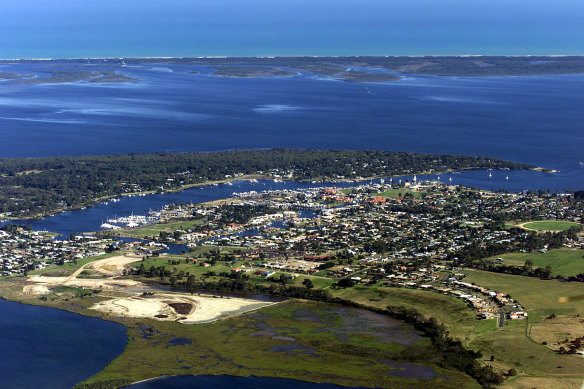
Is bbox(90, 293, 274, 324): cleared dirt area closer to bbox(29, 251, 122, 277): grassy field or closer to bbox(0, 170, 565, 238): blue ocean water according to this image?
bbox(29, 251, 122, 277): grassy field

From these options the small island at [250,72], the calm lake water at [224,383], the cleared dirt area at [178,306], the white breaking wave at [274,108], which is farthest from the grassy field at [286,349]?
the small island at [250,72]

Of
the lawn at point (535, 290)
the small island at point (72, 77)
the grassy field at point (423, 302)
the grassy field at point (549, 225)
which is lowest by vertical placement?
the grassy field at point (423, 302)

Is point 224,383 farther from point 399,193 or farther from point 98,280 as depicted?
point 399,193

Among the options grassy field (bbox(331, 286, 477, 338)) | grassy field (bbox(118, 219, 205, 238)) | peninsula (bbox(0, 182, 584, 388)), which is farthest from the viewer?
grassy field (bbox(118, 219, 205, 238))

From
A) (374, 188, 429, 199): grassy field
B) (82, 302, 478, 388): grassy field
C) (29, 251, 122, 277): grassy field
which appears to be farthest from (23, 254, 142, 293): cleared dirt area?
(374, 188, 429, 199): grassy field

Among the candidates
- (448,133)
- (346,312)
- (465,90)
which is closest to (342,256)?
(346,312)

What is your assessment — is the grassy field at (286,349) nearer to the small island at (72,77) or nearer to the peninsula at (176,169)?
the peninsula at (176,169)
